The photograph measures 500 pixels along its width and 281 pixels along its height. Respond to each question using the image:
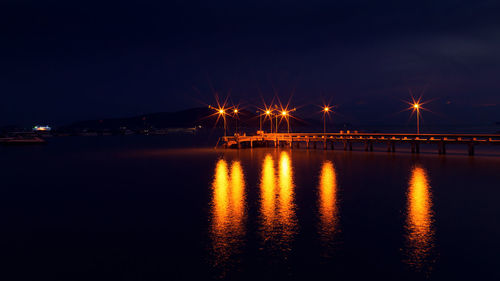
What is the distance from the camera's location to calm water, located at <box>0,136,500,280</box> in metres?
14.2

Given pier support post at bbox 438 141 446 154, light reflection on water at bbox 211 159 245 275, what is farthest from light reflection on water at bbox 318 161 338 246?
pier support post at bbox 438 141 446 154

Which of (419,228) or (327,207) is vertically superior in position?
(327,207)

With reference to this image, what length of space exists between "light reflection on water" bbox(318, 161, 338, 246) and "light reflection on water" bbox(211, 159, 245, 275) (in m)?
4.24

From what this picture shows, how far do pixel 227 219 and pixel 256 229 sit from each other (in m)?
2.77

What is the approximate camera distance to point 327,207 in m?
24.2

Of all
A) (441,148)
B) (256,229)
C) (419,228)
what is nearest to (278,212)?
(256,229)

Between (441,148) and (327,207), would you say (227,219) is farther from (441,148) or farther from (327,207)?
(441,148)

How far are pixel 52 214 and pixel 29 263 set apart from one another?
9.70 metres

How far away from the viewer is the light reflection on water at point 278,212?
56.4 feet

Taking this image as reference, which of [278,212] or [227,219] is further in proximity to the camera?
[278,212]

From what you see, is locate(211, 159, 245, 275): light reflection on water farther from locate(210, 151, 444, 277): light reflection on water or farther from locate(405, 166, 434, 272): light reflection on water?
locate(405, 166, 434, 272): light reflection on water

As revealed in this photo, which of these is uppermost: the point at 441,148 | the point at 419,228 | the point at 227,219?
the point at 441,148

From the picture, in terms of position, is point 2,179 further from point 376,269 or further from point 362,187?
point 376,269

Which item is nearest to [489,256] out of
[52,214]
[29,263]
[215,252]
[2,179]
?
[215,252]
